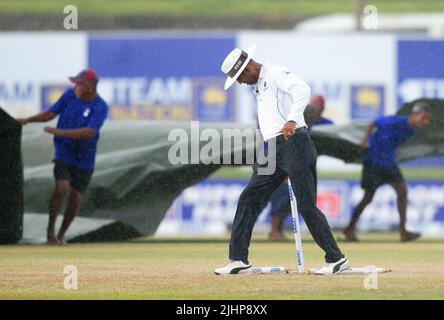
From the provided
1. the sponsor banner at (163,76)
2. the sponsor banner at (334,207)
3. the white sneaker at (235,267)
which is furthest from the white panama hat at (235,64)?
the sponsor banner at (163,76)

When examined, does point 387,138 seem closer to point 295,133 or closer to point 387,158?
point 387,158

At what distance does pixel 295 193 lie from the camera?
1206 centimetres

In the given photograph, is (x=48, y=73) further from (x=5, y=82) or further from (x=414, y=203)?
(x=414, y=203)

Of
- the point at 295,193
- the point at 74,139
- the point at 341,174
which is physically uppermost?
the point at 295,193

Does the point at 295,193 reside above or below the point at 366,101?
above

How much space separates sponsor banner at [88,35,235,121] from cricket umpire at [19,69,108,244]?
6.24 m

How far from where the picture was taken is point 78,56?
2405 cm

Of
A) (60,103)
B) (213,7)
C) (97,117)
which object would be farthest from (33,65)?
(213,7)

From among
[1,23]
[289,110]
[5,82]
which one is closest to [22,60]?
[5,82]

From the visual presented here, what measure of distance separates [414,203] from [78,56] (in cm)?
636

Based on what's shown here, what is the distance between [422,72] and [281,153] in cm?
1201
